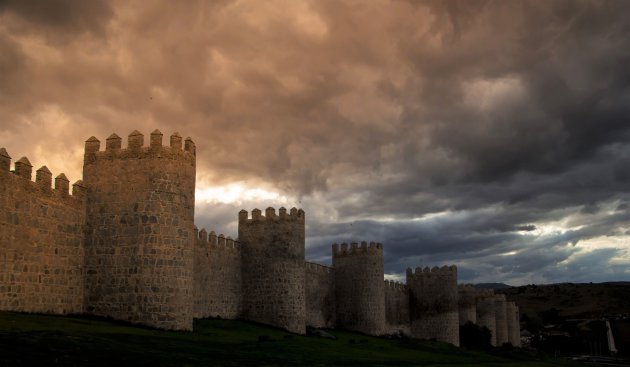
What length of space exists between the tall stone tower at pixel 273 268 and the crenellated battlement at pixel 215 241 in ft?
3.78

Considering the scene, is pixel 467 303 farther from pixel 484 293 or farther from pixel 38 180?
pixel 38 180

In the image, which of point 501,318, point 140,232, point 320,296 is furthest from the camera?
point 501,318

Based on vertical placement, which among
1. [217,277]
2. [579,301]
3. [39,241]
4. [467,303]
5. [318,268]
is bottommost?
[579,301]

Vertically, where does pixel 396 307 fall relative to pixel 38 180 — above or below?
A: below

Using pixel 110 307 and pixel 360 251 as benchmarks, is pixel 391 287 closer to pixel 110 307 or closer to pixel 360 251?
pixel 360 251

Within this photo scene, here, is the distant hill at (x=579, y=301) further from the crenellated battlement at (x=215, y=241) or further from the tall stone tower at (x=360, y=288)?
the crenellated battlement at (x=215, y=241)

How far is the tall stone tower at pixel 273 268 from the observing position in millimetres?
37875

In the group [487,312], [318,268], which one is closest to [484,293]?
[487,312]

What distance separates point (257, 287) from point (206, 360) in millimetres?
20610

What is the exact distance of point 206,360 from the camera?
17.7 meters

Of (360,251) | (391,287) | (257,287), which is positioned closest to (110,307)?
(257,287)

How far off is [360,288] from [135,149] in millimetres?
27678

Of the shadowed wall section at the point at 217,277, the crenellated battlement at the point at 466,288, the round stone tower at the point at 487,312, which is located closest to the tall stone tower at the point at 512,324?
the round stone tower at the point at 487,312

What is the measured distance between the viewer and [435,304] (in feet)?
191
